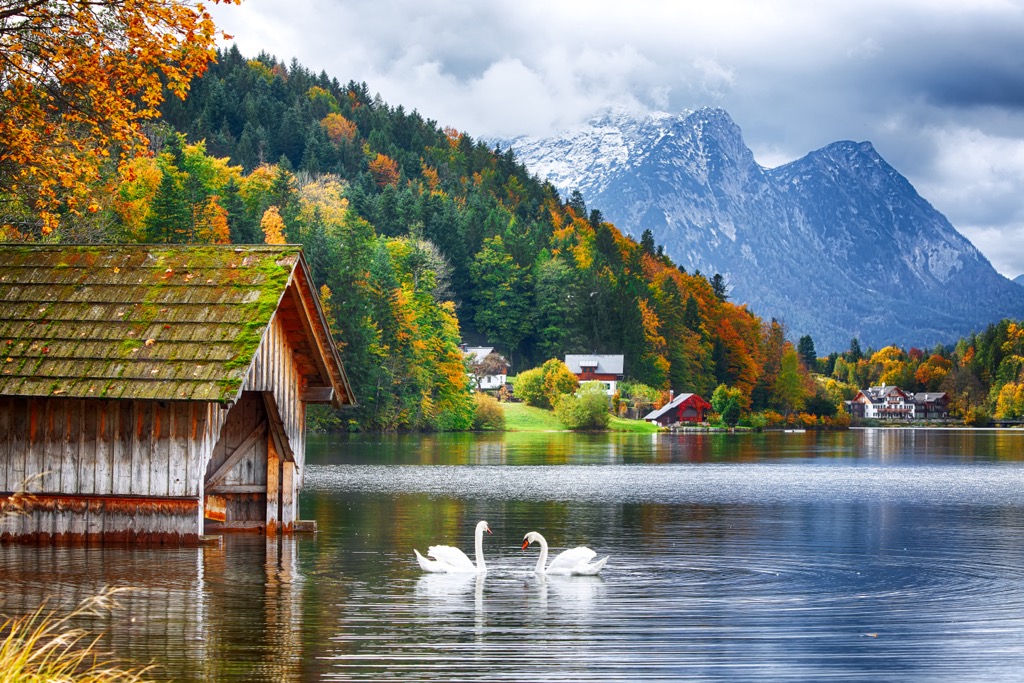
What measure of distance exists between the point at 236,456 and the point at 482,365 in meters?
124

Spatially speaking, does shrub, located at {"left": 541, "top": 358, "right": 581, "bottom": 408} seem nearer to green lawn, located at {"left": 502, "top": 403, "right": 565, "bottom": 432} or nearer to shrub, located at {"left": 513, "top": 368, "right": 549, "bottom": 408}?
shrub, located at {"left": 513, "top": 368, "right": 549, "bottom": 408}

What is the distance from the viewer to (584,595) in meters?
22.1

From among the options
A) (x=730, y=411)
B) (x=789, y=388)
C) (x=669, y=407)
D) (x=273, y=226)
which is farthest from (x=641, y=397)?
(x=273, y=226)

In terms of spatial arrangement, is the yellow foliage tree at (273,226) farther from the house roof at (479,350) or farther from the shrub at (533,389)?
the house roof at (479,350)

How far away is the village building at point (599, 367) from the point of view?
525 feet

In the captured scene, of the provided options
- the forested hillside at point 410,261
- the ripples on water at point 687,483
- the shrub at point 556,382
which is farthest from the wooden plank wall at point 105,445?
the shrub at point 556,382

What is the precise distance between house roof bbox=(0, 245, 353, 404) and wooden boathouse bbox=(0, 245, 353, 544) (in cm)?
3

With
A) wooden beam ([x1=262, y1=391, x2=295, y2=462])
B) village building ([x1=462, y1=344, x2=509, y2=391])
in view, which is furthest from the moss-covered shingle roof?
village building ([x1=462, y1=344, x2=509, y2=391])

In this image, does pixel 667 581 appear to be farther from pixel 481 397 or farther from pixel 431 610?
pixel 481 397

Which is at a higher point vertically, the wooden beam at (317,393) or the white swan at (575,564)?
the wooden beam at (317,393)

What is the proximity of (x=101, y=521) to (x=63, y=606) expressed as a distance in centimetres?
589

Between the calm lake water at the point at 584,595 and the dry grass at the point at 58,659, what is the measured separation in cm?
55

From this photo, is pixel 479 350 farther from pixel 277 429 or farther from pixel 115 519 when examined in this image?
pixel 115 519

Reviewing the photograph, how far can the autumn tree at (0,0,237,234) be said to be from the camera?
2356cm
